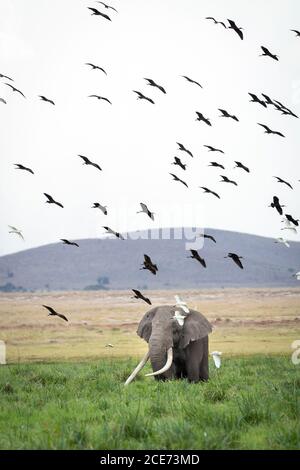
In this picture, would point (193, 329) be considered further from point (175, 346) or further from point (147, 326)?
point (147, 326)

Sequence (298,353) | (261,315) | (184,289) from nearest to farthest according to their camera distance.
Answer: (298,353), (261,315), (184,289)

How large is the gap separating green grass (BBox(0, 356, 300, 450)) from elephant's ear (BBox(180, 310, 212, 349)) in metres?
1.17

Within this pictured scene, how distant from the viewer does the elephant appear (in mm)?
17672

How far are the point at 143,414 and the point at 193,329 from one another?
6.34 metres

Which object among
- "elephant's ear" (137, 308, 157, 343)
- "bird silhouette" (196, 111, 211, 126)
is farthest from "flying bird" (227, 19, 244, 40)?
"elephant's ear" (137, 308, 157, 343)

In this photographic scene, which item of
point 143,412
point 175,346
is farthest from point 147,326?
point 143,412

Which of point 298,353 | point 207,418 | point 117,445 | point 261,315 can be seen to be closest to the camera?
point 117,445

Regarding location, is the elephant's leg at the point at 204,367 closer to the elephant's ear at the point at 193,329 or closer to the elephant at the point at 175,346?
the elephant at the point at 175,346
